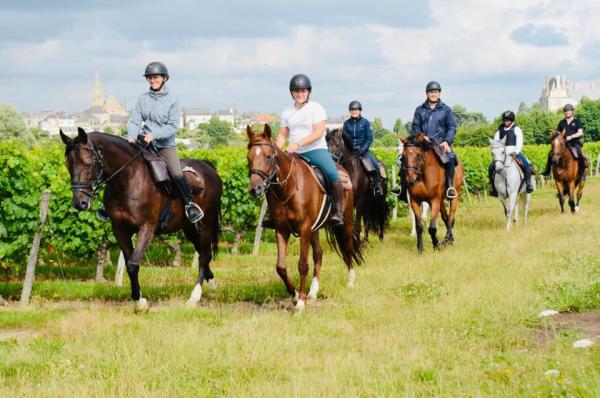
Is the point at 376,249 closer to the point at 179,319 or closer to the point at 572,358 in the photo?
the point at 179,319

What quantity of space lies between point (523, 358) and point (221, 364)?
2797 millimetres

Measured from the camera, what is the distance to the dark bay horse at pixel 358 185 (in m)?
14.5

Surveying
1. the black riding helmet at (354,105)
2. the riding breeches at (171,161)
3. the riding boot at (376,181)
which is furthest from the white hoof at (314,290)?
the black riding helmet at (354,105)

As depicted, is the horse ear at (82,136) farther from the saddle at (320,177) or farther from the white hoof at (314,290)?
the white hoof at (314,290)

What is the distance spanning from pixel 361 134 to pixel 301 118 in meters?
5.77

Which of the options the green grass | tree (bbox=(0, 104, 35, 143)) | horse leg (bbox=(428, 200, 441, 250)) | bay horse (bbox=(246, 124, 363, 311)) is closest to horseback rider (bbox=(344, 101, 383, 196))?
horse leg (bbox=(428, 200, 441, 250))

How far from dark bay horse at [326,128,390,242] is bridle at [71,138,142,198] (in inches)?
225

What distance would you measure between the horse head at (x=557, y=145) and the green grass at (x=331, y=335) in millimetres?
7955

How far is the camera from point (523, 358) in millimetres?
6359

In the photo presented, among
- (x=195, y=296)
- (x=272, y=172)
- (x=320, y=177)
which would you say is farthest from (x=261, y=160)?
(x=195, y=296)

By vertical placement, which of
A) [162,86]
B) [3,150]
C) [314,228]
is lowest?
[314,228]

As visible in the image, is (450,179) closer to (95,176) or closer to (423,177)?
(423,177)

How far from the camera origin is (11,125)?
283ft

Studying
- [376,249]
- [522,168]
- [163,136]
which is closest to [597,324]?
[163,136]
